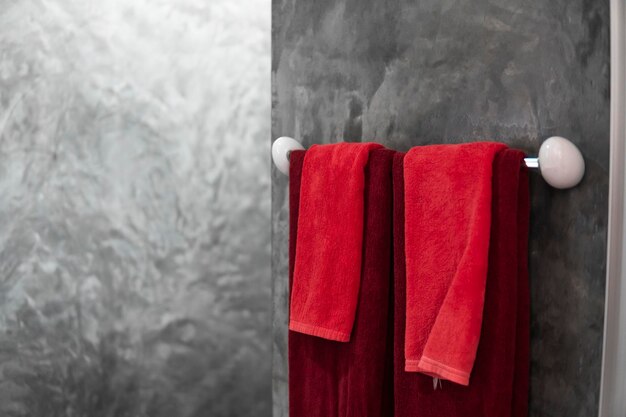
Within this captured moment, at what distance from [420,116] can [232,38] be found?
60cm

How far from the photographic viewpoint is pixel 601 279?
0.97 meters

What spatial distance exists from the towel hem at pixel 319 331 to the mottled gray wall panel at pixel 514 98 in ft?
1.05

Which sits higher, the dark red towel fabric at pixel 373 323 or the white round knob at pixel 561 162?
the white round knob at pixel 561 162

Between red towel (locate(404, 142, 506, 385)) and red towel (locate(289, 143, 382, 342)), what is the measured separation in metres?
0.11

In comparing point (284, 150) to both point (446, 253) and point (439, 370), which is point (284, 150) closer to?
point (446, 253)

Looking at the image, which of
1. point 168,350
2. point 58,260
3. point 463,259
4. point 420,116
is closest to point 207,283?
point 168,350

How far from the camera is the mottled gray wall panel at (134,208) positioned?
160 cm

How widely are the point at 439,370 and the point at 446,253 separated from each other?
18 cm

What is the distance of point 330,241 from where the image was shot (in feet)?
3.79

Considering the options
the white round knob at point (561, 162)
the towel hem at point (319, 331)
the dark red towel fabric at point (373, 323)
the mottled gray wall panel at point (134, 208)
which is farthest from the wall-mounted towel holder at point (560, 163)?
the mottled gray wall panel at point (134, 208)

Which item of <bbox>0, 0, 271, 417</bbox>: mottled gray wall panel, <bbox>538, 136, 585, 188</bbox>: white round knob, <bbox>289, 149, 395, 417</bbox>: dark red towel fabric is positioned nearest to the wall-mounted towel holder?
<bbox>538, 136, 585, 188</bbox>: white round knob

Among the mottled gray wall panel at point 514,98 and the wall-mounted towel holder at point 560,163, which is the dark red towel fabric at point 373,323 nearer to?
the mottled gray wall panel at point 514,98

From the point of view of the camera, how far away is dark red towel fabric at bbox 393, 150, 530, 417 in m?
0.97

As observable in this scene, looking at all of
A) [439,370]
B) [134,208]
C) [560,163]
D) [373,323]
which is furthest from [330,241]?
[134,208]
